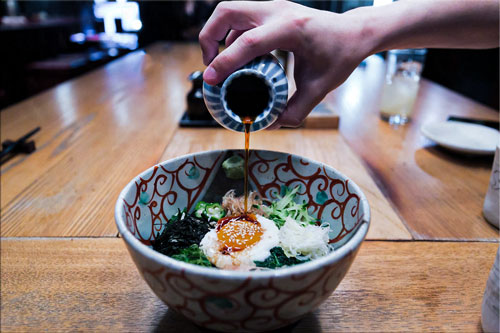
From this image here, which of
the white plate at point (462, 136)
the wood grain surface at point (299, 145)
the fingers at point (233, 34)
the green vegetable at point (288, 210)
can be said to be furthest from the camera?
the white plate at point (462, 136)

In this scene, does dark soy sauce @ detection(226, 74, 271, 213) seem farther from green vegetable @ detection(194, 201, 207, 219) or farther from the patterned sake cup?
green vegetable @ detection(194, 201, 207, 219)

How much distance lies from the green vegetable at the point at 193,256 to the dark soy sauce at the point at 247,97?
309mm

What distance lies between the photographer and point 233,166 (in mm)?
1021

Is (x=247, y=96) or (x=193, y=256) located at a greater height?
(x=247, y=96)

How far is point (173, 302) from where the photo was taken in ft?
1.94

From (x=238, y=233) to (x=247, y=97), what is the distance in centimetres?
34

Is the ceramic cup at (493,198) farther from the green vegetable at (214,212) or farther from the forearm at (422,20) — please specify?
the green vegetable at (214,212)

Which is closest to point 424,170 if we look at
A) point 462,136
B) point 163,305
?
point 462,136

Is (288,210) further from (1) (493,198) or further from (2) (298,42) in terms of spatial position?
(1) (493,198)

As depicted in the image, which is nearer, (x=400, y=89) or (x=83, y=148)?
(x=83, y=148)

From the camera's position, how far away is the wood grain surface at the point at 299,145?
142 centimetres

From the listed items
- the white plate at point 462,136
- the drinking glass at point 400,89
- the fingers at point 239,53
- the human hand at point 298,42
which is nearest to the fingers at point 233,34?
the human hand at point 298,42

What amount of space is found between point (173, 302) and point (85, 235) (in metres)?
0.60

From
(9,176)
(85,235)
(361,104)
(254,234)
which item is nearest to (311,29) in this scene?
(254,234)
